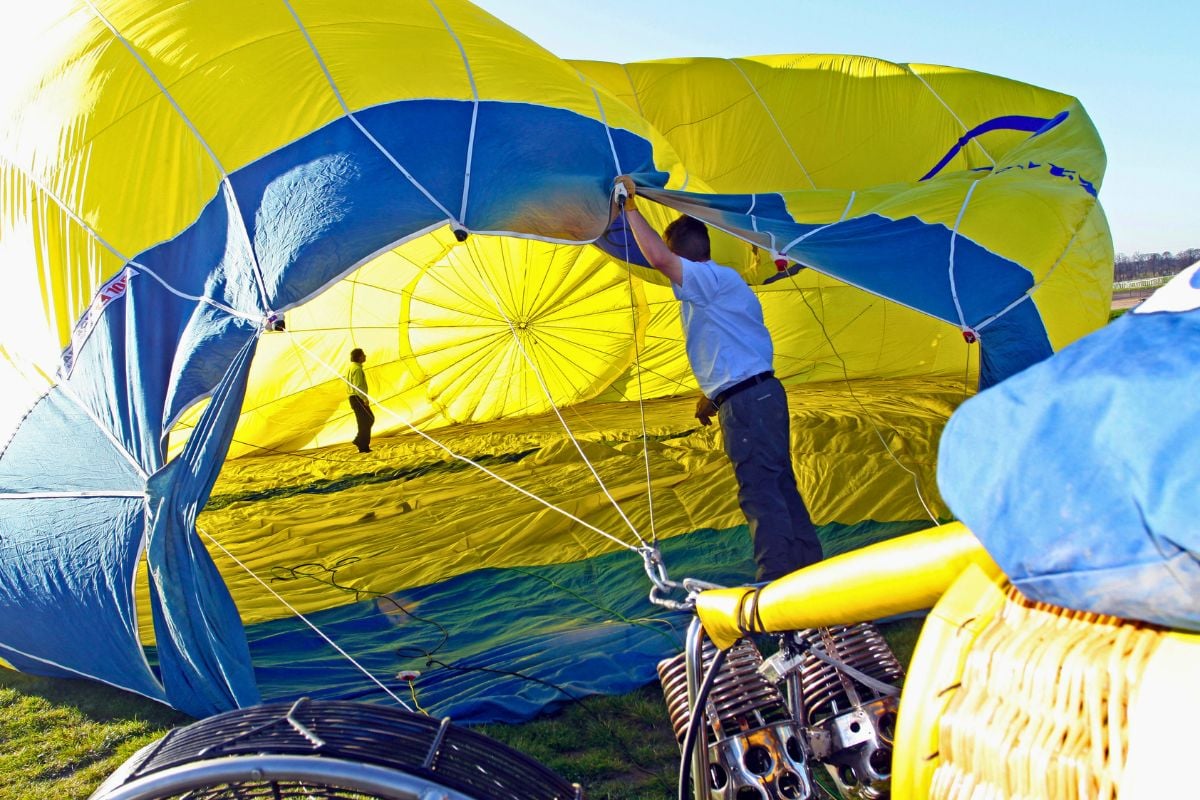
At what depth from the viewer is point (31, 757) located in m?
2.86

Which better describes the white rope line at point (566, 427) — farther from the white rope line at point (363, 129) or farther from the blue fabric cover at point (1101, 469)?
the blue fabric cover at point (1101, 469)

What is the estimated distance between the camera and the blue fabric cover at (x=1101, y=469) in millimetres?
593

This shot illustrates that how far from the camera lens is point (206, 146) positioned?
10.3 ft

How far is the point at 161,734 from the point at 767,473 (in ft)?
5.99

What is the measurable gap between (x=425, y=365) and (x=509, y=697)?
14.4ft

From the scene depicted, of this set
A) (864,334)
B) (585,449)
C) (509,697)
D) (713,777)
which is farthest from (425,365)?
(713,777)

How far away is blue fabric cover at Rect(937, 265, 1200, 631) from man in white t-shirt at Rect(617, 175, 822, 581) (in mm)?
2353

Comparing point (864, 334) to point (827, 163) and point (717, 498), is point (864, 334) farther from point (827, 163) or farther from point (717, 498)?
point (717, 498)

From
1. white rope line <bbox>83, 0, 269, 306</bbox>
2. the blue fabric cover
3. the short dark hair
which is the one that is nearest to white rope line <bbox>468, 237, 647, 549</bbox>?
the short dark hair

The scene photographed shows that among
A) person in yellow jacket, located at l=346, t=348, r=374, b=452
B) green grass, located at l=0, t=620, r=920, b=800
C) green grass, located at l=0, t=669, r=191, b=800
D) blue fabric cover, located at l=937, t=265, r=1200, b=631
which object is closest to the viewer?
blue fabric cover, located at l=937, t=265, r=1200, b=631

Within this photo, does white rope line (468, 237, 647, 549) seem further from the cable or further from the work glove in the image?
the work glove

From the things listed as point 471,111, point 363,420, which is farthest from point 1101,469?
point 363,420

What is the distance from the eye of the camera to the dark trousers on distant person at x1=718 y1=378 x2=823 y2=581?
3047 mm

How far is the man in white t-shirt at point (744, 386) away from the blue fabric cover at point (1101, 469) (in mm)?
2353
